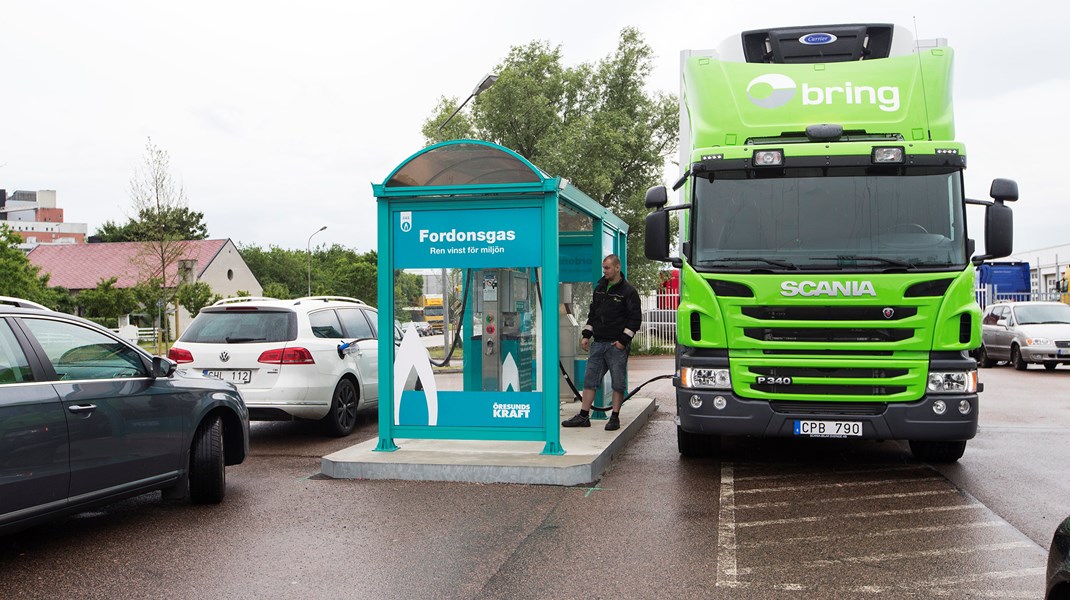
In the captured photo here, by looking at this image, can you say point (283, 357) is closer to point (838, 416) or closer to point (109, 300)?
point (838, 416)

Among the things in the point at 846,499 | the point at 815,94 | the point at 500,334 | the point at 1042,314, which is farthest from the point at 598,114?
the point at 846,499

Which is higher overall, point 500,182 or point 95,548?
point 500,182

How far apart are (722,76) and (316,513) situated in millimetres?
5236

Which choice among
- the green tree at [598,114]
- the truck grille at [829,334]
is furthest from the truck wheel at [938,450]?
the green tree at [598,114]

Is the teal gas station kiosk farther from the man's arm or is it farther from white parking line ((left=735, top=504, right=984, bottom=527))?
white parking line ((left=735, top=504, right=984, bottom=527))

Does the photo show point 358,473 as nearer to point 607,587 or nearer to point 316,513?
point 316,513

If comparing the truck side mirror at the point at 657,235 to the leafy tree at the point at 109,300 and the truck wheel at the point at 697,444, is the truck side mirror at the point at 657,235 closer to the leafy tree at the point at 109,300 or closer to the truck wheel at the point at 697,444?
the truck wheel at the point at 697,444

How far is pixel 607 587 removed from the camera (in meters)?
4.73

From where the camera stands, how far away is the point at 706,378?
292 inches

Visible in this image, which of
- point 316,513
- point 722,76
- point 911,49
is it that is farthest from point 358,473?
point 911,49

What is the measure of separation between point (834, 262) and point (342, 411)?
19.2 ft

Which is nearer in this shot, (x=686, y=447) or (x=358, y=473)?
(x=358, y=473)

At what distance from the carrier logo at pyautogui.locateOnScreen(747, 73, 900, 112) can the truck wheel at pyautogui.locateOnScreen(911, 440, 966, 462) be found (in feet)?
10.3

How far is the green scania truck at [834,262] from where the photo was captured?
7.10m
